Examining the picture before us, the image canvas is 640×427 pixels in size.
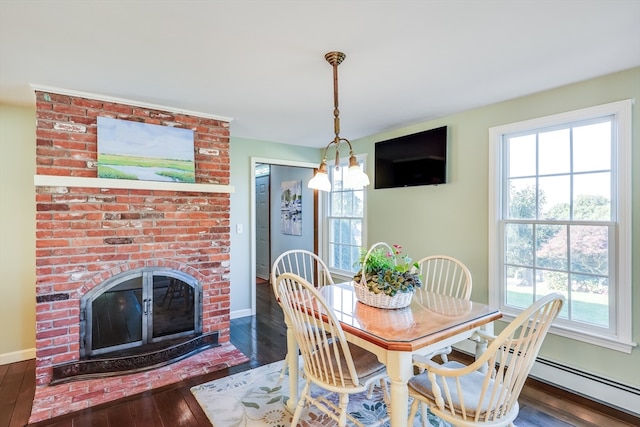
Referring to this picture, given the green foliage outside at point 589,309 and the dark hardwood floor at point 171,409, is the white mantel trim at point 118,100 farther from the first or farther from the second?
the green foliage outside at point 589,309

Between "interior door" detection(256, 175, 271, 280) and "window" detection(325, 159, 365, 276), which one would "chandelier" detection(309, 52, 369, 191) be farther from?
"interior door" detection(256, 175, 271, 280)

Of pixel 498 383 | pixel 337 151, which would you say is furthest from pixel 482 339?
pixel 337 151

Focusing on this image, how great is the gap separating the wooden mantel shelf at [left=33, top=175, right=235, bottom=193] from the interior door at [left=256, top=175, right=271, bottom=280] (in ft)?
9.95

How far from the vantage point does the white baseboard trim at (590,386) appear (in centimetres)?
221

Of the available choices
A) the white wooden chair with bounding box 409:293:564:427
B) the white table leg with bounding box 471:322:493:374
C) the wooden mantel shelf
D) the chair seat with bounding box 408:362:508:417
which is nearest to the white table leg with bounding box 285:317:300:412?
the chair seat with bounding box 408:362:508:417

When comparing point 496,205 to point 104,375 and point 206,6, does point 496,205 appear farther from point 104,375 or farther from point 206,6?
point 104,375

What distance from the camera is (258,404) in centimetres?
232

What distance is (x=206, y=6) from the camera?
1.55 meters

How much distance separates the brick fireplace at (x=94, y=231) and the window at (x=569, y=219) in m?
2.61

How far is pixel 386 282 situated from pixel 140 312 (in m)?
2.26

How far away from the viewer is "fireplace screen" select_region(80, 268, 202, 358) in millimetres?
2752

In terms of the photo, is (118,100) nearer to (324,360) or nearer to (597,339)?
(324,360)

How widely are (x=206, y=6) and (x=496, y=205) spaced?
2.65 meters

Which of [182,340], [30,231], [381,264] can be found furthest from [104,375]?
[381,264]
